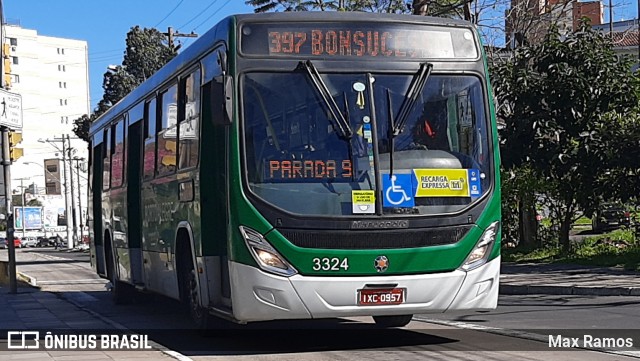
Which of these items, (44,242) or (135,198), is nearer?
(135,198)

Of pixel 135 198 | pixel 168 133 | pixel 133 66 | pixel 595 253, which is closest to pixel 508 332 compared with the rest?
pixel 168 133

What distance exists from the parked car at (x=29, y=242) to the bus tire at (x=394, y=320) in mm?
95869

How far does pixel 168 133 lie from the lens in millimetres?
12688

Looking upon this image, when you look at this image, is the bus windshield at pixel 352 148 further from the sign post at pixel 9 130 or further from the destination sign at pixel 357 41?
the sign post at pixel 9 130

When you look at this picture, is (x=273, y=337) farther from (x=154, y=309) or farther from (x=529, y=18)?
(x=529, y=18)

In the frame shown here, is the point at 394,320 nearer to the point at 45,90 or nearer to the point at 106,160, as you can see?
the point at 106,160

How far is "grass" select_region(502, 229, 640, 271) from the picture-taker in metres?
20.7

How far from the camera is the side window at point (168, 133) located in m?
12.3

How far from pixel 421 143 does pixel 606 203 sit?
14.8m

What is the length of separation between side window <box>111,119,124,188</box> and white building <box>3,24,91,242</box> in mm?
109698

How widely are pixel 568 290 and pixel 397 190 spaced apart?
8157 mm

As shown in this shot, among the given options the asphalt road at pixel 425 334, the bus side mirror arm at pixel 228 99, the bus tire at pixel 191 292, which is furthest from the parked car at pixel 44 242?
the bus side mirror arm at pixel 228 99

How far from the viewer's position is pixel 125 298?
59.5 feet

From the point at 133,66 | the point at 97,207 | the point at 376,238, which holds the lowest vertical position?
the point at 376,238
